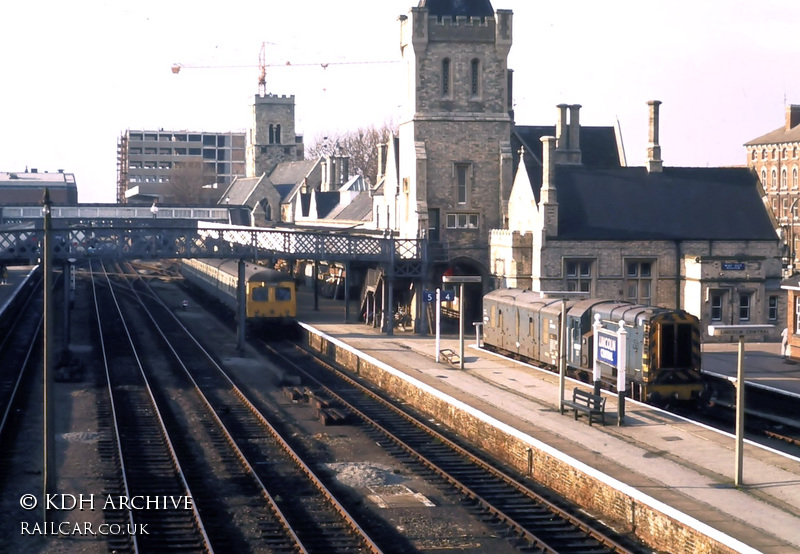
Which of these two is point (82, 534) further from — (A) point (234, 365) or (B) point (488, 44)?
(B) point (488, 44)

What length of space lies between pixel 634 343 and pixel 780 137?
3010 inches

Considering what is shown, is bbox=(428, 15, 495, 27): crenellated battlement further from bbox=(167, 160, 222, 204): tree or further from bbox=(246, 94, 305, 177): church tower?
bbox=(167, 160, 222, 204): tree

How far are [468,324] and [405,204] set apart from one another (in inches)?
242

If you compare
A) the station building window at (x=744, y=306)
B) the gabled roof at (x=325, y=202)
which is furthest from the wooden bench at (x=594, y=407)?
the gabled roof at (x=325, y=202)

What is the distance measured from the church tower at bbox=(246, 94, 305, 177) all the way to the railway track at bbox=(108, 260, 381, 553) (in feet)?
290

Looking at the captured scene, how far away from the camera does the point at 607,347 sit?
1008 inches

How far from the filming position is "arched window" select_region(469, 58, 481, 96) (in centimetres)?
4566

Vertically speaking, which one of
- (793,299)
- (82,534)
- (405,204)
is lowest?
(82,534)

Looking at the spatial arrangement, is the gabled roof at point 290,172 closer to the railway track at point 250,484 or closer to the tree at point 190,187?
the tree at point 190,187

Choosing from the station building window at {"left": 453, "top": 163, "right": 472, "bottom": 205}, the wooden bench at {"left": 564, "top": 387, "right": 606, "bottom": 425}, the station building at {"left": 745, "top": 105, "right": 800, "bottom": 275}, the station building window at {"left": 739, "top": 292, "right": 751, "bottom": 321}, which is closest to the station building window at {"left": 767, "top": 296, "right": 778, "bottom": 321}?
the station building window at {"left": 739, "top": 292, "right": 751, "bottom": 321}

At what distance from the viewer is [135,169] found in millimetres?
192250

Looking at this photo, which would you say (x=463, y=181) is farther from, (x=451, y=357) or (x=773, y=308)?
(x=773, y=308)

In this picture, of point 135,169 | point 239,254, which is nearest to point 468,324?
point 239,254

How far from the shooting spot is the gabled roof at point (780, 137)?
94.4 m
